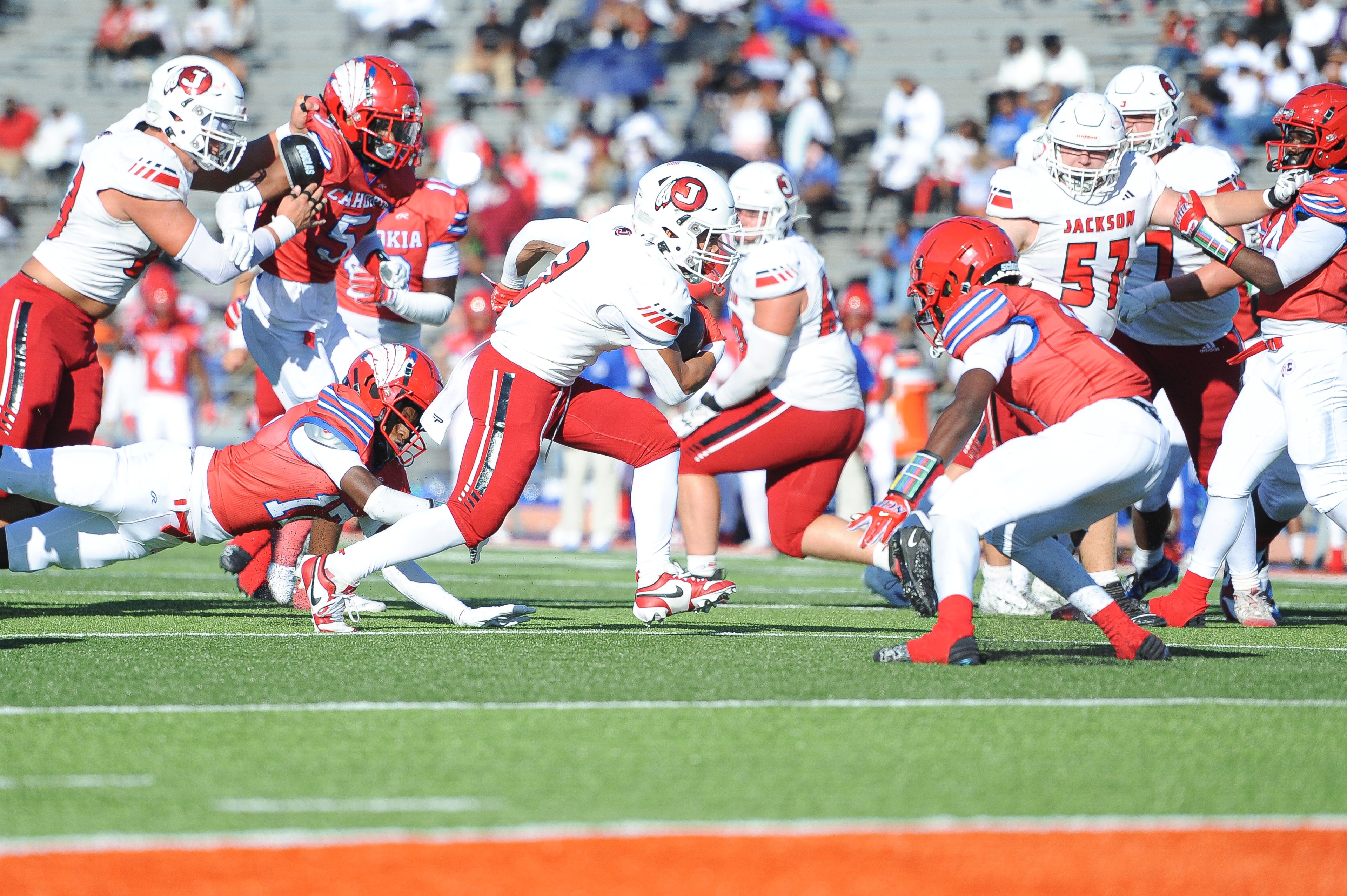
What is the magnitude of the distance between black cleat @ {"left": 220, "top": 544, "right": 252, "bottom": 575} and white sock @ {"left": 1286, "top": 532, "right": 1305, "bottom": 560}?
796cm

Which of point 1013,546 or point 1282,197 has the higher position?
point 1282,197

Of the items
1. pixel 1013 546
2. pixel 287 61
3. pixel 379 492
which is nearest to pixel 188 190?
pixel 379 492

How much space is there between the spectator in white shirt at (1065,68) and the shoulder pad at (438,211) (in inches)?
378

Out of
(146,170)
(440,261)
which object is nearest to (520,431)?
(146,170)

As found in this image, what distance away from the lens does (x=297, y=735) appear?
376 centimetres

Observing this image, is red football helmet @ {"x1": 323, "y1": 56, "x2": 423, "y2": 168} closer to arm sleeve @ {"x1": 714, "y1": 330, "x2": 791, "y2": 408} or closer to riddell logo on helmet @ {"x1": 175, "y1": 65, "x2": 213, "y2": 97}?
riddell logo on helmet @ {"x1": 175, "y1": 65, "x2": 213, "y2": 97}

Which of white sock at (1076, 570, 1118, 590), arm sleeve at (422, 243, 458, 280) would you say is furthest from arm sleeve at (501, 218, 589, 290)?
white sock at (1076, 570, 1118, 590)

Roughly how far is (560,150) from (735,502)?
20.7 ft

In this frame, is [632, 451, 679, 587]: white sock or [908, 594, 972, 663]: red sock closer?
[908, 594, 972, 663]: red sock

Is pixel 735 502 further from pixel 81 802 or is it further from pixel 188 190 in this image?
pixel 81 802

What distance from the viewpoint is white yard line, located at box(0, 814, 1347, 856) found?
9.19 feet

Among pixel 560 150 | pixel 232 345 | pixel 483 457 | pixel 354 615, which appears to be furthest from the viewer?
pixel 560 150

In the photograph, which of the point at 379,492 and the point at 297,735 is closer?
the point at 297,735

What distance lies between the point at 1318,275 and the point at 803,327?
2.25 m
